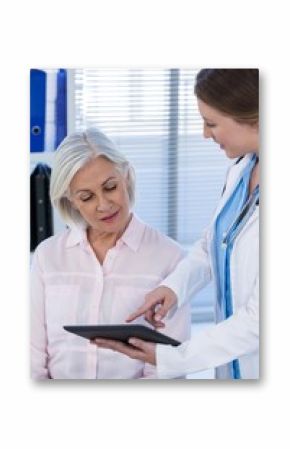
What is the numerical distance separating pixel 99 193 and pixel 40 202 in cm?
21

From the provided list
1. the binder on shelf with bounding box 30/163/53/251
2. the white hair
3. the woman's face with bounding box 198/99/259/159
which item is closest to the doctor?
the woman's face with bounding box 198/99/259/159

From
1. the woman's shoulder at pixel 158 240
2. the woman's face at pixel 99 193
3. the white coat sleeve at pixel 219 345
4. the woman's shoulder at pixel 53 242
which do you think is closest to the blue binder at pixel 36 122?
the woman's face at pixel 99 193

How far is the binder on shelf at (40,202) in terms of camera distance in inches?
136

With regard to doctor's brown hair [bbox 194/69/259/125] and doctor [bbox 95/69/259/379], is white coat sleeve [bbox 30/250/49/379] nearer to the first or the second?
doctor [bbox 95/69/259/379]

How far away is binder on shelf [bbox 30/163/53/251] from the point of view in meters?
3.45

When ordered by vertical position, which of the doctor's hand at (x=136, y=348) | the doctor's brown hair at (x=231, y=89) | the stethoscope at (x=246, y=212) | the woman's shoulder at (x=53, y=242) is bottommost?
the doctor's hand at (x=136, y=348)

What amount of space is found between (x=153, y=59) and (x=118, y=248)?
2.16ft

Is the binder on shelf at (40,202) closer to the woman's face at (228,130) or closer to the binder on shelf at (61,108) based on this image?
the binder on shelf at (61,108)

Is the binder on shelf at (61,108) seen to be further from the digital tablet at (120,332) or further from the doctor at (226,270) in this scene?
the digital tablet at (120,332)

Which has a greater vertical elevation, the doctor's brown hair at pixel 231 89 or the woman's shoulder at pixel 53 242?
the doctor's brown hair at pixel 231 89

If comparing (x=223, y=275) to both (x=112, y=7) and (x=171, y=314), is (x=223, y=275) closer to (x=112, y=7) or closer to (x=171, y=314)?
(x=171, y=314)

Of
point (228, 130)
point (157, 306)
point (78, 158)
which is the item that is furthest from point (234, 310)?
point (78, 158)

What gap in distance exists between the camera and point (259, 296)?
3477 millimetres

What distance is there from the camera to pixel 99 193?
3.43 metres
